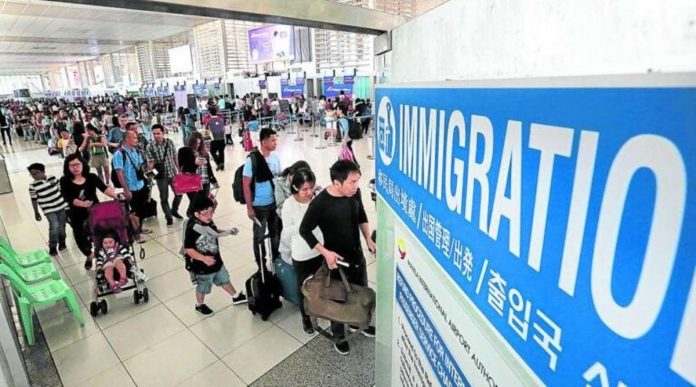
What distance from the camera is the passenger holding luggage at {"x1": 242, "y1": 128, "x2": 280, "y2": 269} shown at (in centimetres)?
353

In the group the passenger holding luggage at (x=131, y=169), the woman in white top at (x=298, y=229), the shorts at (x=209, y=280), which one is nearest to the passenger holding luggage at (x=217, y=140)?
the passenger holding luggage at (x=131, y=169)

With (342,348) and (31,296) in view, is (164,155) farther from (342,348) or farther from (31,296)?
(342,348)

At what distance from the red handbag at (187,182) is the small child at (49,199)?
1201 millimetres

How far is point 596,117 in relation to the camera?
52 centimetres

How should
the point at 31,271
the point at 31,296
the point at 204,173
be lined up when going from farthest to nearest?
1. the point at 204,173
2. the point at 31,271
3. the point at 31,296

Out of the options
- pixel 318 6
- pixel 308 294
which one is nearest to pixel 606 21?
pixel 318 6

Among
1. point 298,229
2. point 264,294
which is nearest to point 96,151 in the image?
point 264,294

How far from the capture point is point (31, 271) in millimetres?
3494

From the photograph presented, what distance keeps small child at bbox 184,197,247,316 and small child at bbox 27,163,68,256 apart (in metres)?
2.32

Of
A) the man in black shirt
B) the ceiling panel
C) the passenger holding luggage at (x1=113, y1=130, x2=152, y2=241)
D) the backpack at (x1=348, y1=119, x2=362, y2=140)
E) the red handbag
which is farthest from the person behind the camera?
the ceiling panel

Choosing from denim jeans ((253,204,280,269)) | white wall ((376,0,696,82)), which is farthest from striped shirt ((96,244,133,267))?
white wall ((376,0,696,82))

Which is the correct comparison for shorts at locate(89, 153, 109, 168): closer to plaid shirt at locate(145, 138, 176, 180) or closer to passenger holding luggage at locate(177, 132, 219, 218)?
plaid shirt at locate(145, 138, 176, 180)

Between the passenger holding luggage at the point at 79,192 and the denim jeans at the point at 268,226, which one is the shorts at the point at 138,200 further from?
the denim jeans at the point at 268,226

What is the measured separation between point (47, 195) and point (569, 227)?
539cm
